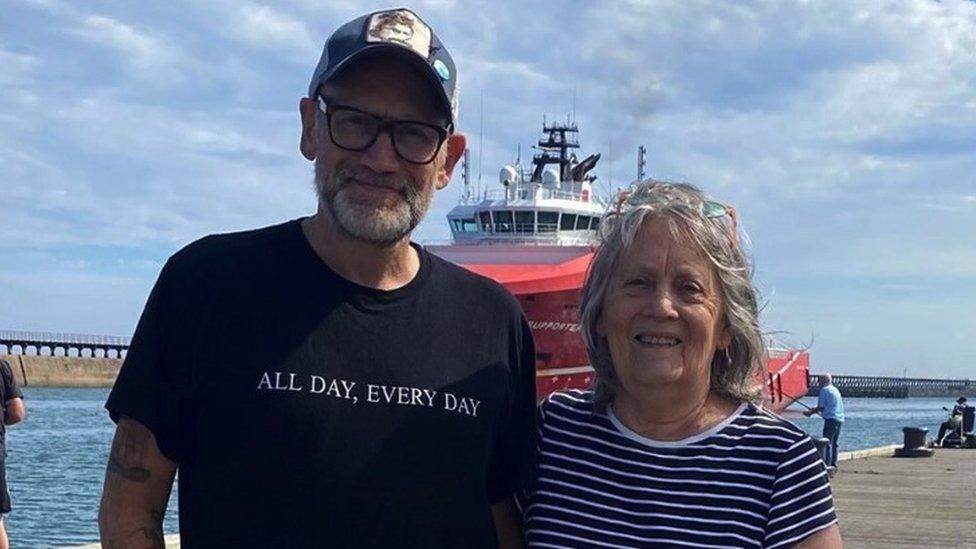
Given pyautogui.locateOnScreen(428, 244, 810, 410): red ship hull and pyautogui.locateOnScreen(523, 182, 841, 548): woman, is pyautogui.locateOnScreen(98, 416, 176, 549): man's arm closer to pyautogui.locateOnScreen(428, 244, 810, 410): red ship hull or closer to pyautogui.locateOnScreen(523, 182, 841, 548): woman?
pyautogui.locateOnScreen(523, 182, 841, 548): woman

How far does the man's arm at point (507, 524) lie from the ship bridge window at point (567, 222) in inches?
827

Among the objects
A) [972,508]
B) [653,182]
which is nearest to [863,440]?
[972,508]

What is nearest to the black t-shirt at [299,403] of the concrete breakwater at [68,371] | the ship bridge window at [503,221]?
the ship bridge window at [503,221]

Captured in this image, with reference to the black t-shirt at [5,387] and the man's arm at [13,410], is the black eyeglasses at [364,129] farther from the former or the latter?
the man's arm at [13,410]

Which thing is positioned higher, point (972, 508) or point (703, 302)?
point (703, 302)

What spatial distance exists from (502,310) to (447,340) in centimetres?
23

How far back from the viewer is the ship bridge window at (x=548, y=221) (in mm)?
23938

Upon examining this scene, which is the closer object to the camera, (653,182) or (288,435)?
(288,435)

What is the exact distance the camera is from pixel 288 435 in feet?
8.66

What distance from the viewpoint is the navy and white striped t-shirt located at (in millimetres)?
2748

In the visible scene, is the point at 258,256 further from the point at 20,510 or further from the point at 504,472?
the point at 20,510

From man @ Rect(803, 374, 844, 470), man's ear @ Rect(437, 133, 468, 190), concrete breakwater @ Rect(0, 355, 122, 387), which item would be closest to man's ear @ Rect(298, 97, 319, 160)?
man's ear @ Rect(437, 133, 468, 190)

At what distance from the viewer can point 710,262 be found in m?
2.84

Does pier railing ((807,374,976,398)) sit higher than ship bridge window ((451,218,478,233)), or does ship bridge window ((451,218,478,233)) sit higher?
ship bridge window ((451,218,478,233))
